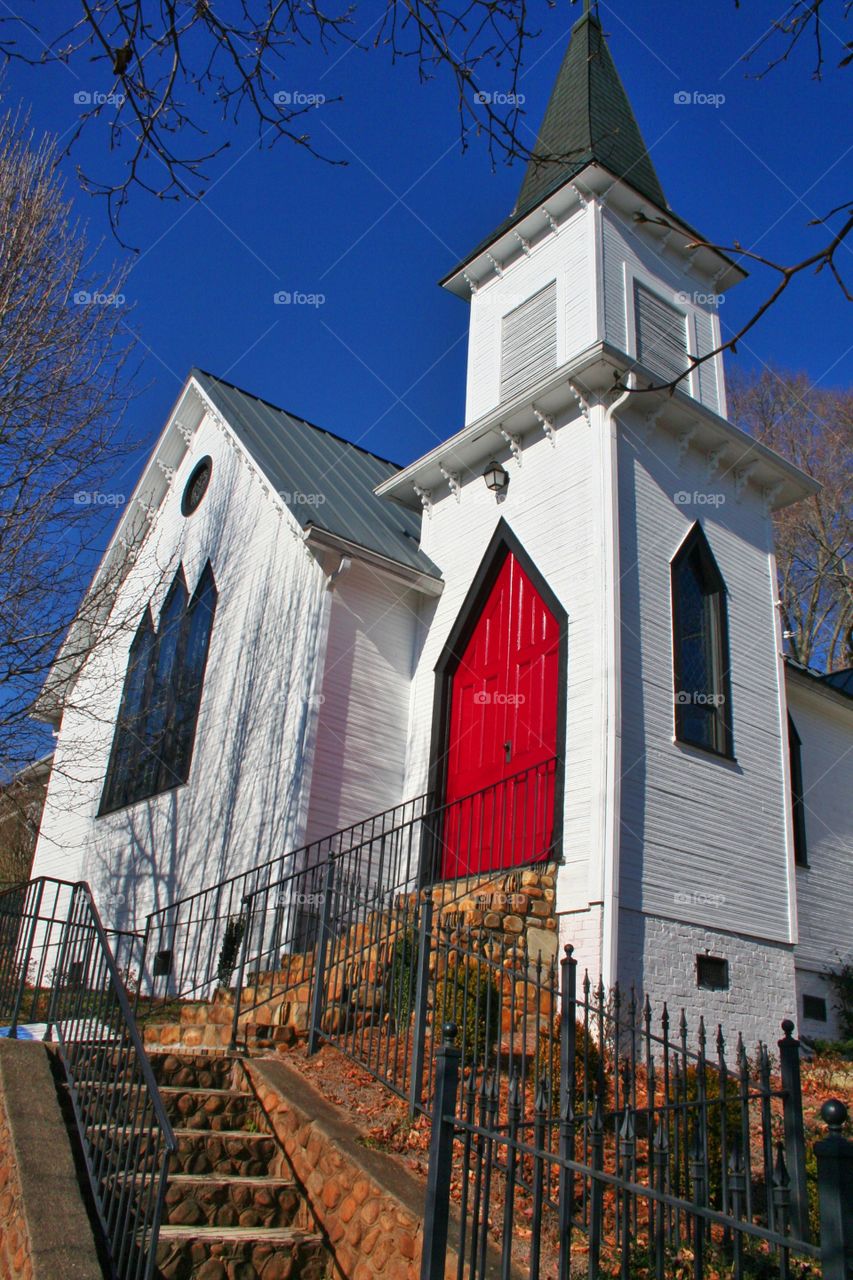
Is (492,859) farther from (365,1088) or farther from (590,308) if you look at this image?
(590,308)

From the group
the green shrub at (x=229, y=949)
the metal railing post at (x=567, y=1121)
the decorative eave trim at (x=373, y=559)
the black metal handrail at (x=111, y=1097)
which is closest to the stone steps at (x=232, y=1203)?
the black metal handrail at (x=111, y=1097)

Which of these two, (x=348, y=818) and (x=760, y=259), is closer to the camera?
(x=760, y=259)

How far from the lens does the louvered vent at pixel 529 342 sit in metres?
14.0

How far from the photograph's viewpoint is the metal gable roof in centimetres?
1366

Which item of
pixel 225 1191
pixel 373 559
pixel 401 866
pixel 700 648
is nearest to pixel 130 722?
pixel 373 559

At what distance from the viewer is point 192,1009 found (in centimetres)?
953

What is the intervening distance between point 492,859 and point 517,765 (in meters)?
1.13

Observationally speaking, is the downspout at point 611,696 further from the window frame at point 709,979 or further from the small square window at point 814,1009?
the small square window at point 814,1009

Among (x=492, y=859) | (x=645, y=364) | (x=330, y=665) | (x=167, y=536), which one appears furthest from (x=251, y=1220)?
(x=167, y=536)

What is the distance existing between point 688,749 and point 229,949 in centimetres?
541

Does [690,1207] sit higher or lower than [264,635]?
lower

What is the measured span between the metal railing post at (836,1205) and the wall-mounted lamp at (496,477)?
10.8m

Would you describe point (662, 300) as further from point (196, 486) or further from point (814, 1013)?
point (814, 1013)

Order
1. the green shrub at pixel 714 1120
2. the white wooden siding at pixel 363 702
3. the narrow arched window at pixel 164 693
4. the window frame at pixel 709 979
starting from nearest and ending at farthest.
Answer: the green shrub at pixel 714 1120 < the window frame at pixel 709 979 < the white wooden siding at pixel 363 702 < the narrow arched window at pixel 164 693
